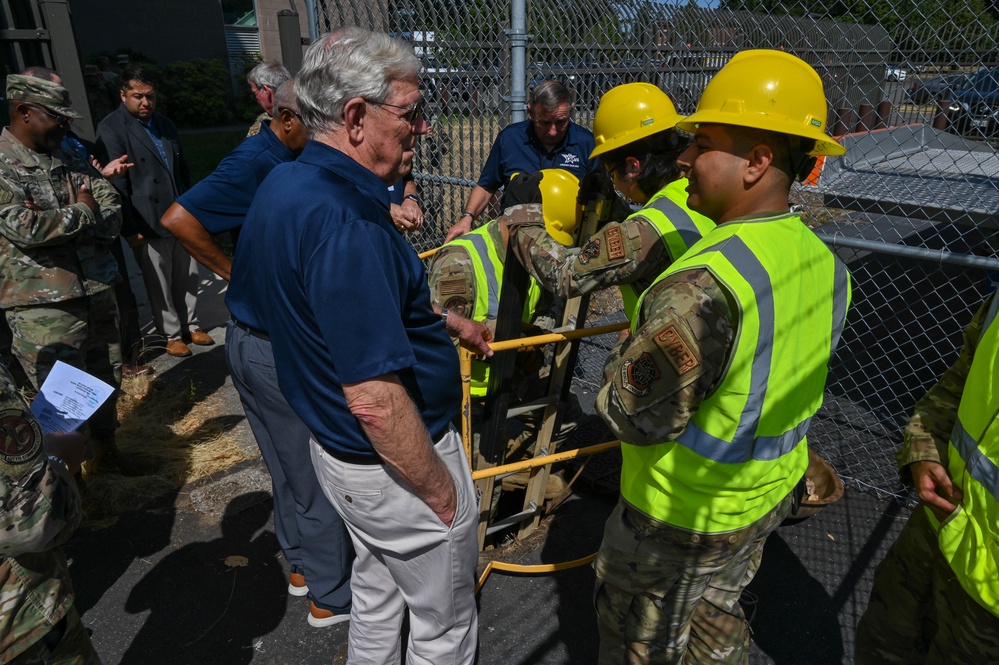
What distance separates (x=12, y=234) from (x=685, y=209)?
339cm

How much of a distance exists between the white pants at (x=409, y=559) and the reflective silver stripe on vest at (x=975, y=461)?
1374mm

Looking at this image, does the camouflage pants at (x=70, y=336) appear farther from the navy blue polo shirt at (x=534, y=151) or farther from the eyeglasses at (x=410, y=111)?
the eyeglasses at (x=410, y=111)

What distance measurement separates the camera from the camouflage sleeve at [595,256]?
226 cm

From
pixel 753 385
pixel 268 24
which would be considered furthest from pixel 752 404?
pixel 268 24

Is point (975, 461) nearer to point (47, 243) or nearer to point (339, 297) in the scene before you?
point (339, 297)

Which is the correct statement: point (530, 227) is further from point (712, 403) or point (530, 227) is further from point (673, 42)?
point (673, 42)

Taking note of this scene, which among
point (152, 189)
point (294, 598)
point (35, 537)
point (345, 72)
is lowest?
point (294, 598)

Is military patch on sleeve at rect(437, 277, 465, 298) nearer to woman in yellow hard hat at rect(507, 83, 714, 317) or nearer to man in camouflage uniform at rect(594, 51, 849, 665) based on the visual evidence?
woman in yellow hard hat at rect(507, 83, 714, 317)

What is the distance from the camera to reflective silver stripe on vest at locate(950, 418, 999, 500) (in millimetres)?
1637

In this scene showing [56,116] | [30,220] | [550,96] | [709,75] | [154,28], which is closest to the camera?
[30,220]

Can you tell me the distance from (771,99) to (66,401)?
220cm

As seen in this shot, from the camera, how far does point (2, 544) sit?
60.8 inches

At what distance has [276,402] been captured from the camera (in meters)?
2.44

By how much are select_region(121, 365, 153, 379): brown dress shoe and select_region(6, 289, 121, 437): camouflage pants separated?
3.96 feet
